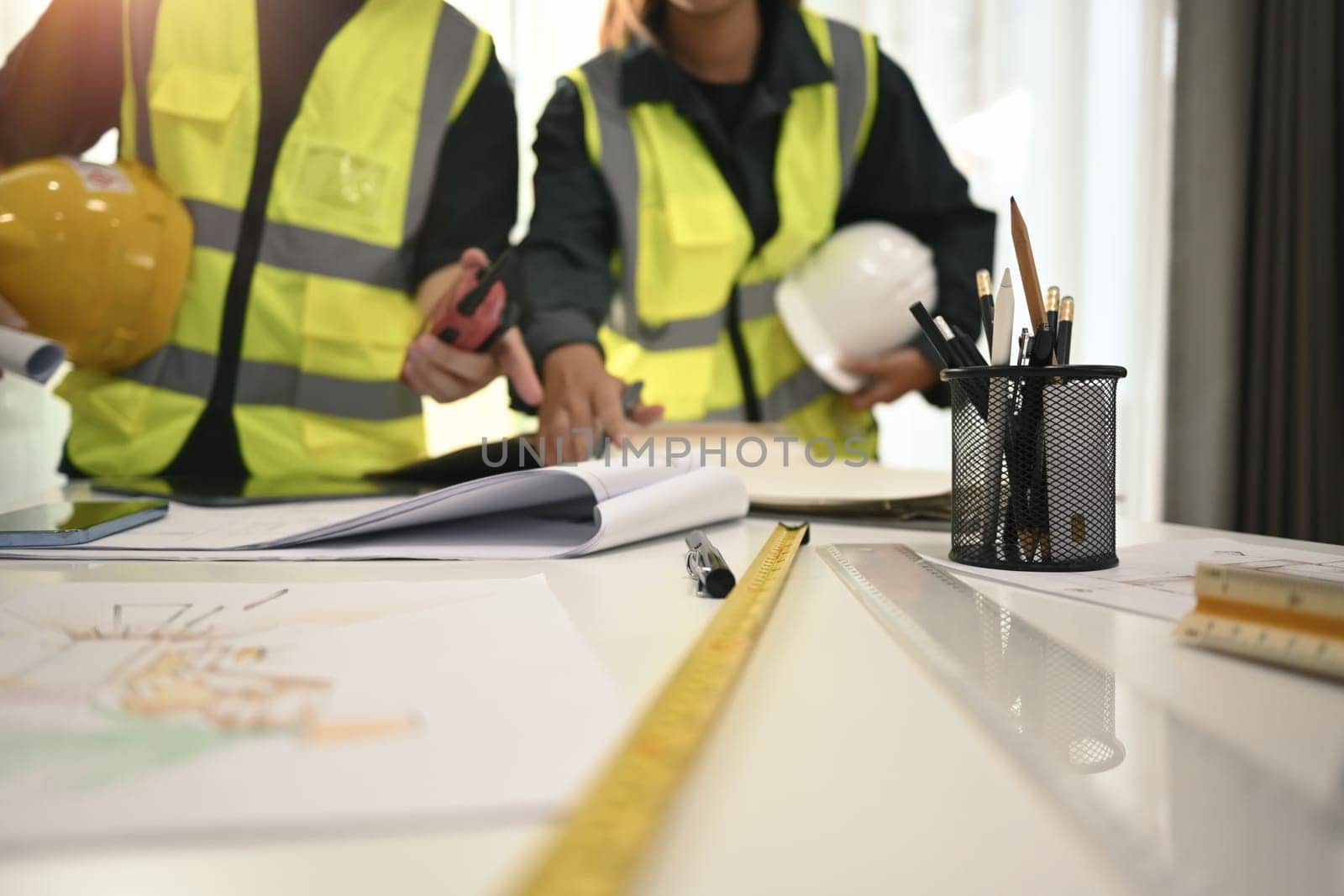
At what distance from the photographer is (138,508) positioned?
2.22 feet

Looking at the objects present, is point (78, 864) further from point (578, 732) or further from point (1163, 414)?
point (1163, 414)

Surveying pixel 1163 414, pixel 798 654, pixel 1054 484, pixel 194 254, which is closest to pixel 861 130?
pixel 1163 414

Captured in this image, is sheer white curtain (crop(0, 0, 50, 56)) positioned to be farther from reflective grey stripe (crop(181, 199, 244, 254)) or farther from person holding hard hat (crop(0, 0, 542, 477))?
reflective grey stripe (crop(181, 199, 244, 254))

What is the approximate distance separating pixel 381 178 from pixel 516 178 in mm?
234

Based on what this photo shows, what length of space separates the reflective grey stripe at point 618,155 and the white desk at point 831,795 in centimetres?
135

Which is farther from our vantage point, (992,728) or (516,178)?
(516,178)

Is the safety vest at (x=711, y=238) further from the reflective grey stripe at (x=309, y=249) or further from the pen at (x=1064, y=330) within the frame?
the pen at (x=1064, y=330)

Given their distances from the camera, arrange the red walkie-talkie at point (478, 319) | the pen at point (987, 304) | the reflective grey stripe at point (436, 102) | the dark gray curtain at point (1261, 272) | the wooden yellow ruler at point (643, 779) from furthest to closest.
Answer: the dark gray curtain at point (1261, 272) → the reflective grey stripe at point (436, 102) → the red walkie-talkie at point (478, 319) → the pen at point (987, 304) → the wooden yellow ruler at point (643, 779)

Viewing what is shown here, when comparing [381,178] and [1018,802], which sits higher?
[381,178]

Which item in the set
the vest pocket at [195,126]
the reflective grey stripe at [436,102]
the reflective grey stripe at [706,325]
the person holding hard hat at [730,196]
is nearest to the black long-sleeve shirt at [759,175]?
the person holding hard hat at [730,196]

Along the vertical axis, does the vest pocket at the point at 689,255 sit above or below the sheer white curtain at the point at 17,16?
below

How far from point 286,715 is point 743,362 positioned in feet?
4.94

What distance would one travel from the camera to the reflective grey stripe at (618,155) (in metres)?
1.64

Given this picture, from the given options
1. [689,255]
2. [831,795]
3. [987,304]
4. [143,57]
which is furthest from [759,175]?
[831,795]
